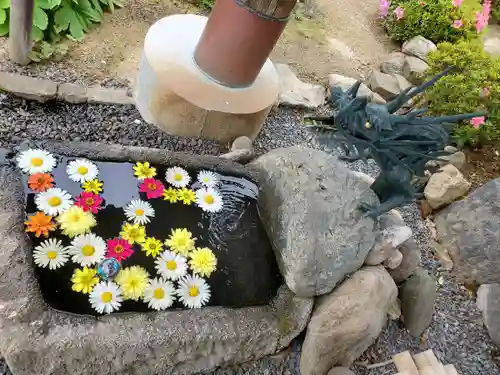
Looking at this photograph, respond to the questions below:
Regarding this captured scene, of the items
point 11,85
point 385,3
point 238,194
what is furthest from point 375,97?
point 11,85

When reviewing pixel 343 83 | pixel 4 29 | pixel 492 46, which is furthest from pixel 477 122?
pixel 4 29

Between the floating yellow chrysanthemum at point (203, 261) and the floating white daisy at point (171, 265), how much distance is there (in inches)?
2.1

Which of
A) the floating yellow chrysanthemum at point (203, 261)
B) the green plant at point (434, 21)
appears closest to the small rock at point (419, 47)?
the green plant at point (434, 21)

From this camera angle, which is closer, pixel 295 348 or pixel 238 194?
pixel 295 348

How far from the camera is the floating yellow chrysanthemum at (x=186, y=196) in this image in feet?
9.57

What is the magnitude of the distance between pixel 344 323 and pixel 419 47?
4.56 meters

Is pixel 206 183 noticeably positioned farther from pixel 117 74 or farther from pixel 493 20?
pixel 493 20

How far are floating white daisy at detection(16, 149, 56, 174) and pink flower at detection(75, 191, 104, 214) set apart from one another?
0.81ft

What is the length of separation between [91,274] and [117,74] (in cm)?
237

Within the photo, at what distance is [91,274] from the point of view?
2.40 metres

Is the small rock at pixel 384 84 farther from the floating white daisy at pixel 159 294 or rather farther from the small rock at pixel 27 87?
the floating white daisy at pixel 159 294

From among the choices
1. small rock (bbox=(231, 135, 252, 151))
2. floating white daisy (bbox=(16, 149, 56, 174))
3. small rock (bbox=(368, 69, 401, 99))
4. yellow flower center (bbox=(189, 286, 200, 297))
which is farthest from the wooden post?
small rock (bbox=(368, 69, 401, 99))

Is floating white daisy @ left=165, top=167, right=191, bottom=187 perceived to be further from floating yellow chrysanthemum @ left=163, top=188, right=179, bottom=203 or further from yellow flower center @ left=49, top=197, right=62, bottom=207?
yellow flower center @ left=49, top=197, right=62, bottom=207

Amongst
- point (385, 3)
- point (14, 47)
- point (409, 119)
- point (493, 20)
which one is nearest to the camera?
point (409, 119)
